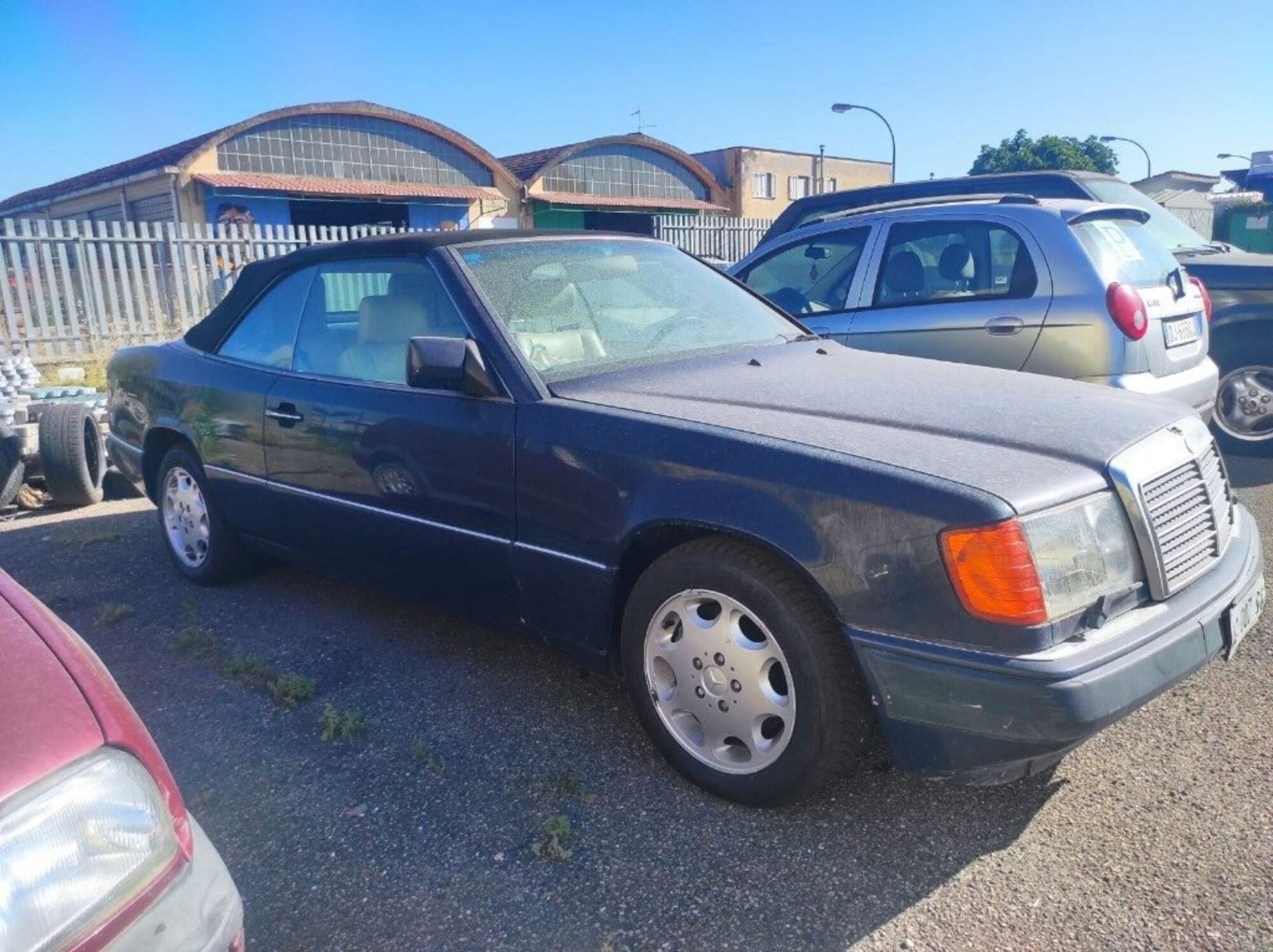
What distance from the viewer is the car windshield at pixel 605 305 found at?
10.7 feet

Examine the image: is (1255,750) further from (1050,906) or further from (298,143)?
(298,143)

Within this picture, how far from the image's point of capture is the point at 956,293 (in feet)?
17.3

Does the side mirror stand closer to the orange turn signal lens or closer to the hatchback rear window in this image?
the orange turn signal lens

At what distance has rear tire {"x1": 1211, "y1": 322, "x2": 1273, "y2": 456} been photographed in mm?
6371

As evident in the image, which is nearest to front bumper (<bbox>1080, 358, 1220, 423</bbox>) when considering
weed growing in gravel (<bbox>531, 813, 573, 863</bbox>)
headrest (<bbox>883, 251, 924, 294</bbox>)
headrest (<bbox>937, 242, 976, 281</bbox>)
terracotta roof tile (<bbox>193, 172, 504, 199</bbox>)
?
headrest (<bbox>937, 242, 976, 281</bbox>)

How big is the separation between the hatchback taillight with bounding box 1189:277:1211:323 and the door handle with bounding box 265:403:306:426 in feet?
16.3

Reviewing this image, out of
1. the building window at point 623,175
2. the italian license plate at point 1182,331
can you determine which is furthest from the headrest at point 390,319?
the building window at point 623,175

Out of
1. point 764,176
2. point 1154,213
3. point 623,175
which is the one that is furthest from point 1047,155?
point 1154,213

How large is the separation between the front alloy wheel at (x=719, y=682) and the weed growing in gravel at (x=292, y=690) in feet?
4.46

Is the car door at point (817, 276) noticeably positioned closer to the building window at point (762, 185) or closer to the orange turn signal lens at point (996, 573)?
the orange turn signal lens at point (996, 573)

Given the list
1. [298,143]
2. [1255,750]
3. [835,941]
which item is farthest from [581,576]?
[298,143]

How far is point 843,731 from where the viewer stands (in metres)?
2.39

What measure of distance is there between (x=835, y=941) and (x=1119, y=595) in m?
1.05

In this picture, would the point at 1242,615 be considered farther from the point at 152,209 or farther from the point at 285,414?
the point at 152,209
